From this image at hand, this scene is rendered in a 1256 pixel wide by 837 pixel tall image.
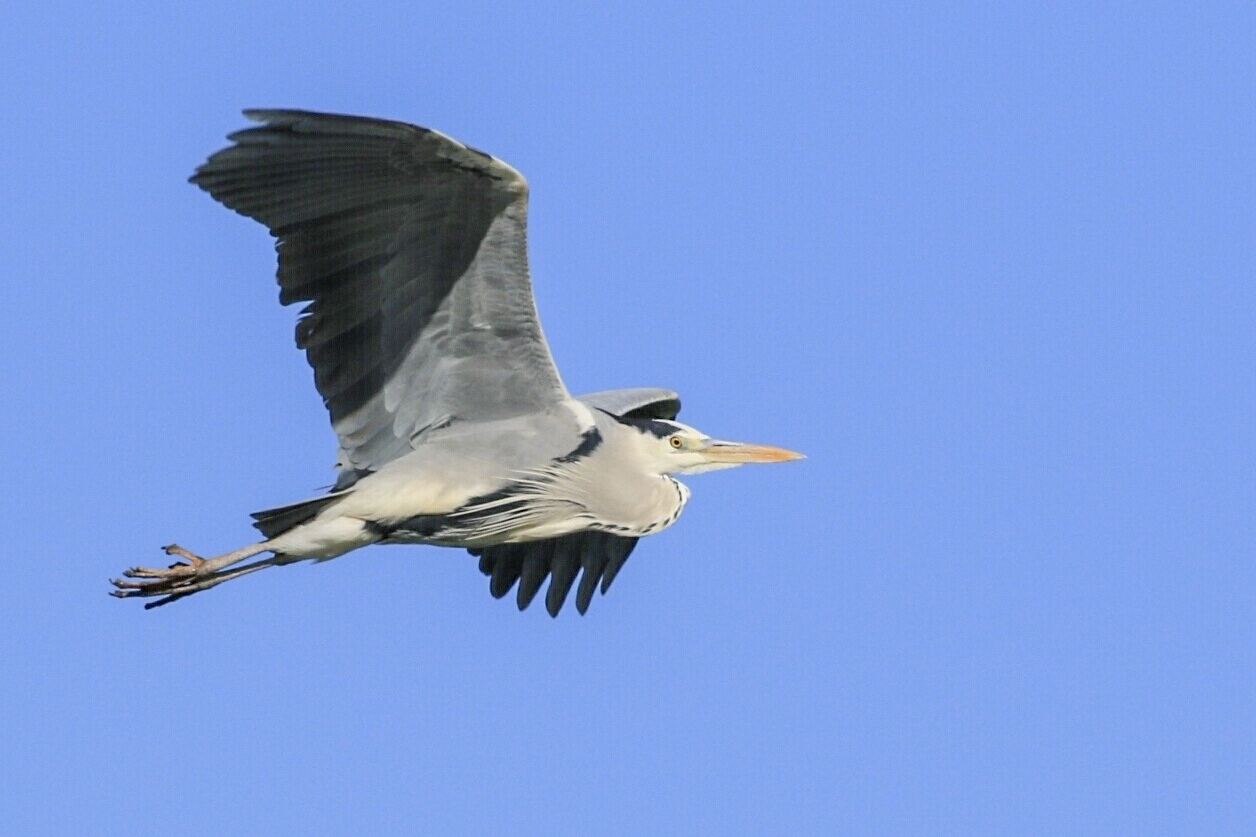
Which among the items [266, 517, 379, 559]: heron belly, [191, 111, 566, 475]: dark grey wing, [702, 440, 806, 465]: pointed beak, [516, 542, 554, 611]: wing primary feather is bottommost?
[516, 542, 554, 611]: wing primary feather

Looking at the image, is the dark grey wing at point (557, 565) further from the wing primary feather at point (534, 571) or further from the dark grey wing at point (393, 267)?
the dark grey wing at point (393, 267)

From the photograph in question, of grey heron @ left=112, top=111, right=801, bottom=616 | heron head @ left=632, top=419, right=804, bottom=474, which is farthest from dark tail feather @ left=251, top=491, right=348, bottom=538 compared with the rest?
heron head @ left=632, top=419, right=804, bottom=474

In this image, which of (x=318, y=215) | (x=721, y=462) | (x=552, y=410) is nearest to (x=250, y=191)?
(x=318, y=215)

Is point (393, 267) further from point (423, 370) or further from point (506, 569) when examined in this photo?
point (506, 569)

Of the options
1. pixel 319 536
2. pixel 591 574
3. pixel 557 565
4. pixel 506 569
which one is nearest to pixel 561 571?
pixel 557 565

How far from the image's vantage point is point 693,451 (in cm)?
958

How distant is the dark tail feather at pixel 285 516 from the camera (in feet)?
28.6

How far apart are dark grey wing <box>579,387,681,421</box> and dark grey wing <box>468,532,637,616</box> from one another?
658mm

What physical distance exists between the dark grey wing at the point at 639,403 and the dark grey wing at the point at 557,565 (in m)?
0.66

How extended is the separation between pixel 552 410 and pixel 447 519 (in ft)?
2.20

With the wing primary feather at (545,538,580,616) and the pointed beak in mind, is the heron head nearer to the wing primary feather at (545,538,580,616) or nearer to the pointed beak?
the pointed beak

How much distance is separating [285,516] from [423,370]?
2.82ft

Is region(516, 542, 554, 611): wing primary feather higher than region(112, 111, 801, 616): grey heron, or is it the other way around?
region(112, 111, 801, 616): grey heron

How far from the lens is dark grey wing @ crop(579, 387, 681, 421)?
390 inches
